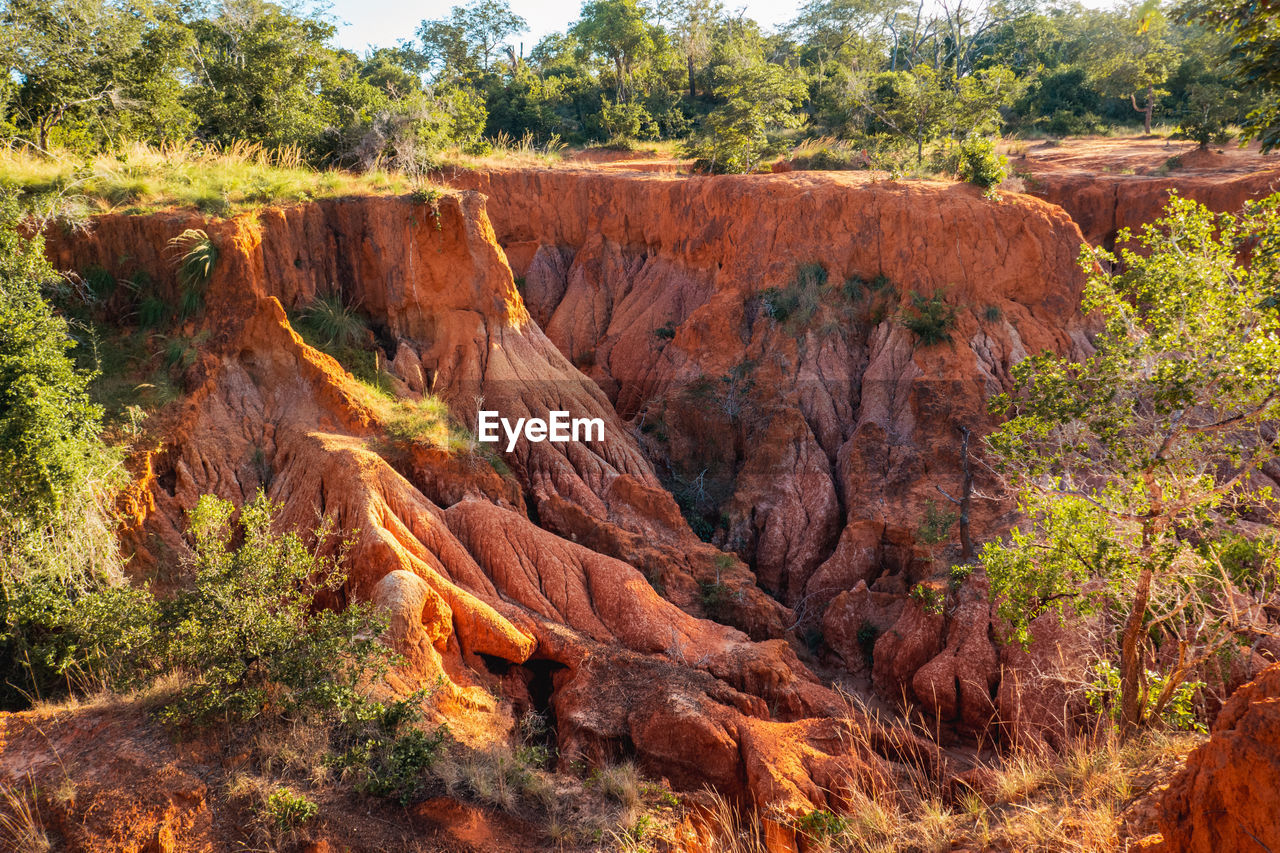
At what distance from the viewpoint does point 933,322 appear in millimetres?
16375

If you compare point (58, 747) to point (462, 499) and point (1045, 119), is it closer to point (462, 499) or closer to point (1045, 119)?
point (462, 499)

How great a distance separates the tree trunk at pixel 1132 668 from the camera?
21.8ft

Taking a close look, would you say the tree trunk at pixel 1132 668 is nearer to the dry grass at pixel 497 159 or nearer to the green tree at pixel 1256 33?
the green tree at pixel 1256 33

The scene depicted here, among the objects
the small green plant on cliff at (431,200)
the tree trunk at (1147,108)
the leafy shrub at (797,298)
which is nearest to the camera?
the small green plant on cliff at (431,200)

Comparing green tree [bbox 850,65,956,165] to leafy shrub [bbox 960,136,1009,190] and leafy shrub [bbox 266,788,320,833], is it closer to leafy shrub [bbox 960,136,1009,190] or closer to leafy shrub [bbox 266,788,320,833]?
leafy shrub [bbox 960,136,1009,190]

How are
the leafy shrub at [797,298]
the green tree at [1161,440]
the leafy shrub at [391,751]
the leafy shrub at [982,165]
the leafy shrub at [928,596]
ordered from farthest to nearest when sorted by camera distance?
1. the leafy shrub at [982,165]
2. the leafy shrub at [797,298]
3. the leafy shrub at [928,596]
4. the leafy shrub at [391,751]
5. the green tree at [1161,440]

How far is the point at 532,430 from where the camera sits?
1456 centimetres

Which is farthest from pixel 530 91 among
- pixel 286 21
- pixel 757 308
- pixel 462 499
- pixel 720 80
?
pixel 462 499

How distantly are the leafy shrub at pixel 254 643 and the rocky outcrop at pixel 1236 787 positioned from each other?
6.69m

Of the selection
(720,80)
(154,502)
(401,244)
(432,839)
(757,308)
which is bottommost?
(432,839)

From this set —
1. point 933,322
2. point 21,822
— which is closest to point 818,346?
point 933,322

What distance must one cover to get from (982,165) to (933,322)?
14.9ft

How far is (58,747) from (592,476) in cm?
907

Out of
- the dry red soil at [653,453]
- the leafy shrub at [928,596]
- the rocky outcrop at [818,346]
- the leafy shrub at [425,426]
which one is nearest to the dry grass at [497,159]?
the dry red soil at [653,453]
